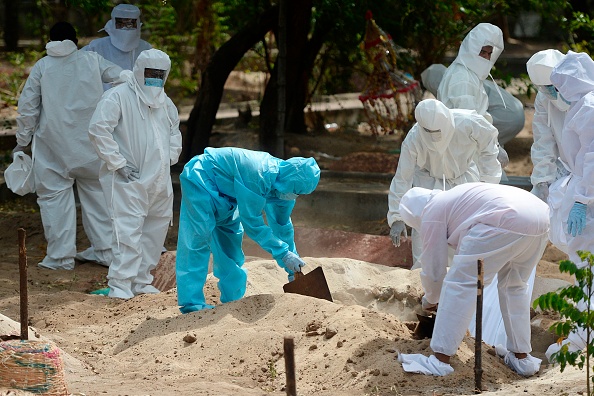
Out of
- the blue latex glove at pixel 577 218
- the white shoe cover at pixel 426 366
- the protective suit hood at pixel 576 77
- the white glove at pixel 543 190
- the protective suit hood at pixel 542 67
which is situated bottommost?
the white shoe cover at pixel 426 366

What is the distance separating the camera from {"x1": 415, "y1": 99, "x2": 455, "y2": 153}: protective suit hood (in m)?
7.80

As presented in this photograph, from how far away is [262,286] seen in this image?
819 centimetres

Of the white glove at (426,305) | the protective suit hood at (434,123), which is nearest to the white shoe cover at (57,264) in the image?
the protective suit hood at (434,123)

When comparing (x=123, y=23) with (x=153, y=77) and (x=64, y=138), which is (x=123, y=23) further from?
(x=153, y=77)

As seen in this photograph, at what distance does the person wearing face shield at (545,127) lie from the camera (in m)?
7.75

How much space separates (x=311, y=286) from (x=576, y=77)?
2.24m

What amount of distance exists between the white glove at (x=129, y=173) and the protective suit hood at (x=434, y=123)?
226cm

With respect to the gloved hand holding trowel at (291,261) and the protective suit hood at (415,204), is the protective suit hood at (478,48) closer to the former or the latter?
the gloved hand holding trowel at (291,261)

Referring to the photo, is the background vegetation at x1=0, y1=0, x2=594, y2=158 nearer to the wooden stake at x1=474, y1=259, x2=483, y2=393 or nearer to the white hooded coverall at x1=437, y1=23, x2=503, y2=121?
the white hooded coverall at x1=437, y1=23, x2=503, y2=121

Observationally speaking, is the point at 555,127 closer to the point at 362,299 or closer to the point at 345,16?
the point at 362,299

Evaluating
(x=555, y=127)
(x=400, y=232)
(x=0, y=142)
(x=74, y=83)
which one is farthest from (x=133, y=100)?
(x=0, y=142)

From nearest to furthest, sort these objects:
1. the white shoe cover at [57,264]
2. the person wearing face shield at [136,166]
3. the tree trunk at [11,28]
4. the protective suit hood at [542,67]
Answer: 1. the protective suit hood at [542,67]
2. the person wearing face shield at [136,166]
3. the white shoe cover at [57,264]
4. the tree trunk at [11,28]

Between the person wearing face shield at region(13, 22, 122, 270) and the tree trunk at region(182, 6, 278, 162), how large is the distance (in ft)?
10.5

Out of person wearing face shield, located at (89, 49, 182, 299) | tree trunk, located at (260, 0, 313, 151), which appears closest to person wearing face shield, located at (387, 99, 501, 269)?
person wearing face shield, located at (89, 49, 182, 299)
